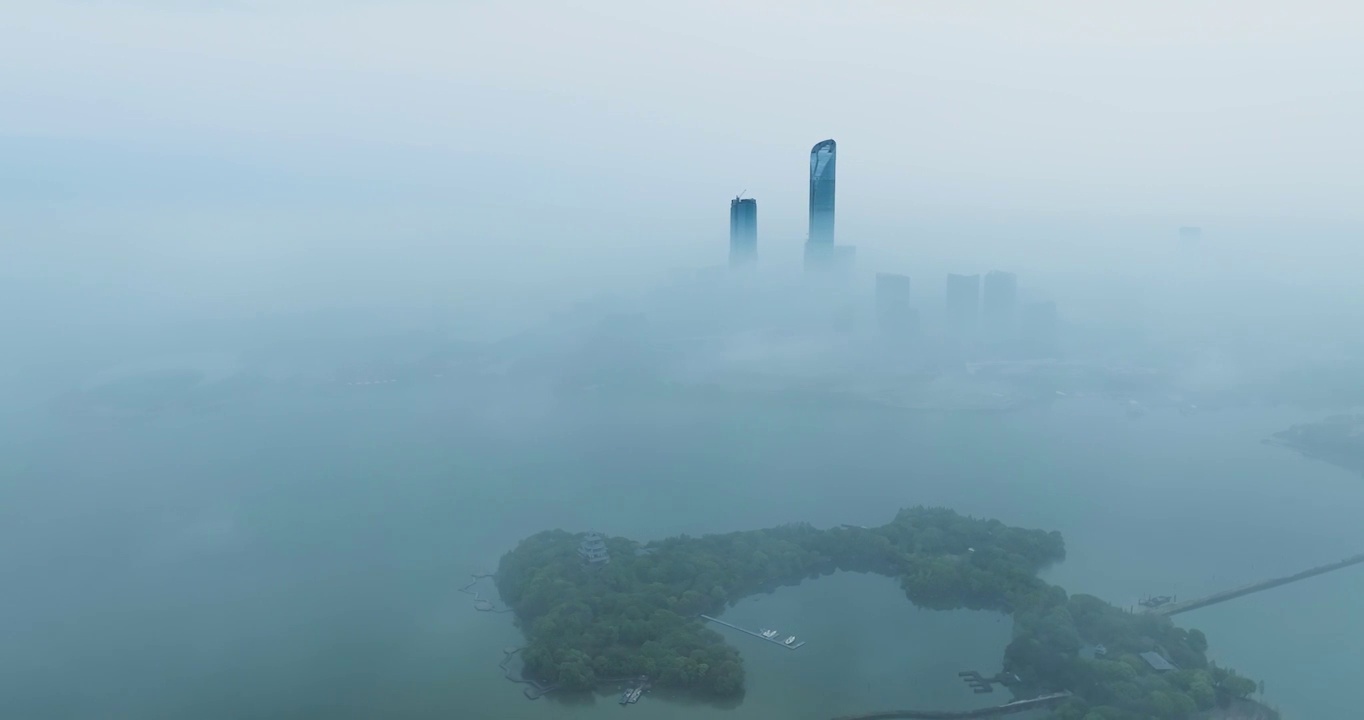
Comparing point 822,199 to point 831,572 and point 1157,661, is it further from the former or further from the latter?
point 1157,661

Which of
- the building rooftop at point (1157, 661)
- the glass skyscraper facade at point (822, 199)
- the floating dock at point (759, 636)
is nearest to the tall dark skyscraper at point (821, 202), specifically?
the glass skyscraper facade at point (822, 199)

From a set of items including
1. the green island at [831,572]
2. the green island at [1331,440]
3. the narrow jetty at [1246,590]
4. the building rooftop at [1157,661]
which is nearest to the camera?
the green island at [831,572]

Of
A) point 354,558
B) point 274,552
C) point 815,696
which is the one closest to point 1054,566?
point 815,696

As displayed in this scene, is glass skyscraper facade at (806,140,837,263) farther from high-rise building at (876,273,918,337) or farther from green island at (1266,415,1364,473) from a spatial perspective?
green island at (1266,415,1364,473)

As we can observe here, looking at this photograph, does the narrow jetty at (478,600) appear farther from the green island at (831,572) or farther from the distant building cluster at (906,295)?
the distant building cluster at (906,295)

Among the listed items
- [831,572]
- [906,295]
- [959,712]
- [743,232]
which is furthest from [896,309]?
[959,712]
